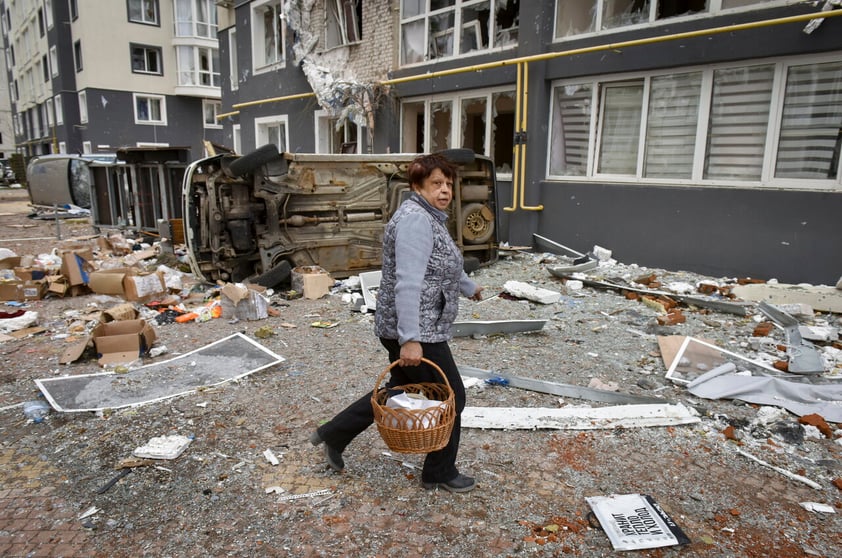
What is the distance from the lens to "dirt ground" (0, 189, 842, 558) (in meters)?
2.56

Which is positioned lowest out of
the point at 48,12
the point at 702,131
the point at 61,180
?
the point at 61,180

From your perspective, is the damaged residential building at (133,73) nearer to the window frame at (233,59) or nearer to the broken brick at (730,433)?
the window frame at (233,59)

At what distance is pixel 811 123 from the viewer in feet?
23.2

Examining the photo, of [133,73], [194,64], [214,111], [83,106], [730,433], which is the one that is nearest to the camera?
[730,433]

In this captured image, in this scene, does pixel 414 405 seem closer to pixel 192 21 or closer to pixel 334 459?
pixel 334 459

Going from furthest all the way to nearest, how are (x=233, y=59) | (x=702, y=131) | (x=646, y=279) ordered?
1. (x=233, y=59)
2. (x=702, y=131)
3. (x=646, y=279)

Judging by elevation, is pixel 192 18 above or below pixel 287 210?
above

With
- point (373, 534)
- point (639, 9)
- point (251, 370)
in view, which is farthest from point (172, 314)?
point (639, 9)

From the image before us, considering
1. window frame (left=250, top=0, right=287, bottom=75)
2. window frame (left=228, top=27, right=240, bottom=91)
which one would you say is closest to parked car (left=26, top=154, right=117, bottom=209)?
window frame (left=228, top=27, right=240, bottom=91)

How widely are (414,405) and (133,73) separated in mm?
31548

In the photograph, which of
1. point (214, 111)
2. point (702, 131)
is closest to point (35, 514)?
point (702, 131)

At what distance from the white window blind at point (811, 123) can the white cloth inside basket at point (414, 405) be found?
6.90 metres

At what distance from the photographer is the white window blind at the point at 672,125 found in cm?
808

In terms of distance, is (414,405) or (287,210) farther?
(287,210)
